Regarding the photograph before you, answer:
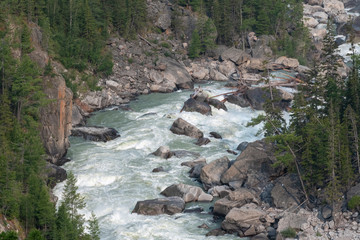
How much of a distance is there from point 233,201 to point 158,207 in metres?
5.80

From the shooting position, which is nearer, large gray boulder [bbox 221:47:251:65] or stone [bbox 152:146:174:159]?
stone [bbox 152:146:174:159]

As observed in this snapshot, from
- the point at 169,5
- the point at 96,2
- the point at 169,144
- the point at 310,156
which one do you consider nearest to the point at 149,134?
the point at 169,144

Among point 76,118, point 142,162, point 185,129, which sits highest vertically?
point 76,118

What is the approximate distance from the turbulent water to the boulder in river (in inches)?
35.3

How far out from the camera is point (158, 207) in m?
35.5

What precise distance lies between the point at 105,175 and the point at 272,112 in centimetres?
1589

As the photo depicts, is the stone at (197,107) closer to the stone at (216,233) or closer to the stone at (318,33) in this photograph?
the stone at (216,233)

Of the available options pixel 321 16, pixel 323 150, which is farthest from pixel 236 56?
pixel 323 150

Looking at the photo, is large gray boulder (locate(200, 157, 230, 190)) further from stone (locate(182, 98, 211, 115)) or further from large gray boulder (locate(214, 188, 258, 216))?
stone (locate(182, 98, 211, 115))

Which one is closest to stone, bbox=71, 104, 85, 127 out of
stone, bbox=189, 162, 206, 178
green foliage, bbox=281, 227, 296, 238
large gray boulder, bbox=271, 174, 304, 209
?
stone, bbox=189, 162, 206, 178

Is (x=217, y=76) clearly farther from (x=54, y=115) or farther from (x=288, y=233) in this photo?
(x=288, y=233)

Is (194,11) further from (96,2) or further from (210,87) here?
(210,87)

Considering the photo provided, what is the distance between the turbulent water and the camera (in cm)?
3394

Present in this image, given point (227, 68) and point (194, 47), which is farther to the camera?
point (194, 47)
